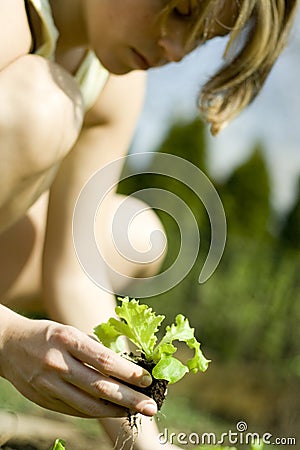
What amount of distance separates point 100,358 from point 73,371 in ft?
0.14

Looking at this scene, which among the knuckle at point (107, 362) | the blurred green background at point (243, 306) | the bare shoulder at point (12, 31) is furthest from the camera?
the blurred green background at point (243, 306)

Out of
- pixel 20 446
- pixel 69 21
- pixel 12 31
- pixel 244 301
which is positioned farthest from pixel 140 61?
pixel 244 301

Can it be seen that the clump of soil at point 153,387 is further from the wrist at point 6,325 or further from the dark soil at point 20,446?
the dark soil at point 20,446

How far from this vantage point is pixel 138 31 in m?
1.78

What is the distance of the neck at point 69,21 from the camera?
6.23 feet

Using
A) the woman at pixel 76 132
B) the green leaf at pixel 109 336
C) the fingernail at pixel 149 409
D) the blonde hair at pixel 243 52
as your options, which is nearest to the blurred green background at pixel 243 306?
the woman at pixel 76 132

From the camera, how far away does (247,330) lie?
710 centimetres

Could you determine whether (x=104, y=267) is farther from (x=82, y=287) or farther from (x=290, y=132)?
(x=290, y=132)

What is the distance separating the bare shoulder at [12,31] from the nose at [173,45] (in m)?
0.29

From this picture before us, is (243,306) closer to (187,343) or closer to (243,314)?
(243,314)

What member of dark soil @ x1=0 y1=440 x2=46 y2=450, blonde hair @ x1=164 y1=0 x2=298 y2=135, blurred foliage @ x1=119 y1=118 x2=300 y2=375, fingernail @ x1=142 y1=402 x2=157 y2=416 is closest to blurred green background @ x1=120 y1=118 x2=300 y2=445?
blurred foliage @ x1=119 y1=118 x2=300 y2=375

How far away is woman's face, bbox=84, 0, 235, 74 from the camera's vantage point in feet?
5.76

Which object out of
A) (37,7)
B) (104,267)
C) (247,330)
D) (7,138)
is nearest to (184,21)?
(37,7)

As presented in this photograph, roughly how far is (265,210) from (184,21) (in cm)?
660
